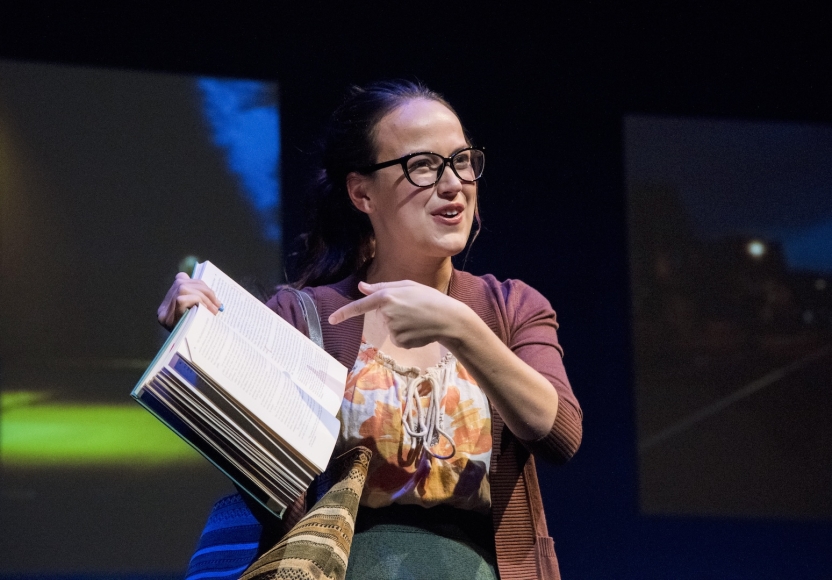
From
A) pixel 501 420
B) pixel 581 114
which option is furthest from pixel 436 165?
pixel 581 114

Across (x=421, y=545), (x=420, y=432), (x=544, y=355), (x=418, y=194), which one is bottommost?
(x=421, y=545)

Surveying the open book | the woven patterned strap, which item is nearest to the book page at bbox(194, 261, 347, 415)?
the open book

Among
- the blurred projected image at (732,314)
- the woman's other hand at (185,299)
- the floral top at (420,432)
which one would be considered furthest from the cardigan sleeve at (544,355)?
the blurred projected image at (732,314)

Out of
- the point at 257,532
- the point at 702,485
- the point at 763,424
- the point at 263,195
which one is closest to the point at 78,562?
the point at 263,195

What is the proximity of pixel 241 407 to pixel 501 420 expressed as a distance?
1.63ft

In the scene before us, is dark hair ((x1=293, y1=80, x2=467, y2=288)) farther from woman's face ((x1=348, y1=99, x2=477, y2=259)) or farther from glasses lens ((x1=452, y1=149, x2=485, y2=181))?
glasses lens ((x1=452, y1=149, x2=485, y2=181))

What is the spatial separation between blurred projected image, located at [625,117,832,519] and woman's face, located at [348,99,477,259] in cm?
122

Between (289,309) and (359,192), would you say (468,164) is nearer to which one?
(359,192)

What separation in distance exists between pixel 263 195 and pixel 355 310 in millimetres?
1223

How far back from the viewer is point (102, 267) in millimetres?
2191

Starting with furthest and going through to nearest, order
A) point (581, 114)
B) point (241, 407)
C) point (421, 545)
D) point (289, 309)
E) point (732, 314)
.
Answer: point (732, 314)
point (581, 114)
point (289, 309)
point (421, 545)
point (241, 407)

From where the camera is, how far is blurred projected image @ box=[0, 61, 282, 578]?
2170 mm

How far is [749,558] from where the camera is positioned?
2.42 meters

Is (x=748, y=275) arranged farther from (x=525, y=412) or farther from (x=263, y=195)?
(x=525, y=412)
